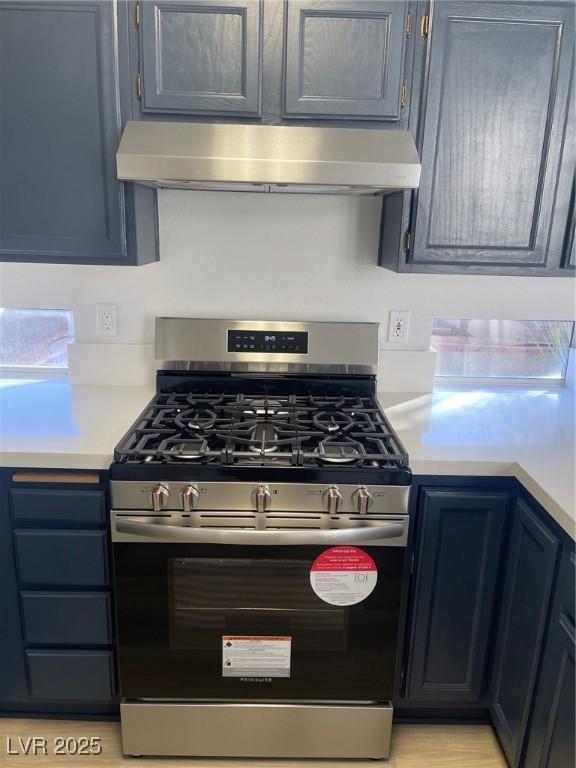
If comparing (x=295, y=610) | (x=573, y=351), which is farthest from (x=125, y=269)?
(x=573, y=351)

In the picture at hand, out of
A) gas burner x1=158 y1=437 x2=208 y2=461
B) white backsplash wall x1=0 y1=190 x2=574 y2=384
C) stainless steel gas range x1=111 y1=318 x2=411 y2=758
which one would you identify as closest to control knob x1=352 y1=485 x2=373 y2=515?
stainless steel gas range x1=111 y1=318 x2=411 y2=758

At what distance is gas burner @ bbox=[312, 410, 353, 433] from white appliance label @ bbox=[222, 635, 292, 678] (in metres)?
0.59

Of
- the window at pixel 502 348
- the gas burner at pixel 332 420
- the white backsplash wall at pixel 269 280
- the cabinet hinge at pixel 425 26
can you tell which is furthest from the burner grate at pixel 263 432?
the cabinet hinge at pixel 425 26

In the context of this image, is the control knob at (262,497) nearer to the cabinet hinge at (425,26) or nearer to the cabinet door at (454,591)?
the cabinet door at (454,591)

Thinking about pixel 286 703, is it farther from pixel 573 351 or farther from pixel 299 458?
pixel 573 351

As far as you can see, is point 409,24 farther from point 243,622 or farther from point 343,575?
point 243,622

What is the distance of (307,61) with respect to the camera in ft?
5.22

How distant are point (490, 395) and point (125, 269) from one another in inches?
54.5

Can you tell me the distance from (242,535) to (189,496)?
6.6 inches

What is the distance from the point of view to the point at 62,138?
5.40 feet

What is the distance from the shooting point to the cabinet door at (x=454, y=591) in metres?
1.57

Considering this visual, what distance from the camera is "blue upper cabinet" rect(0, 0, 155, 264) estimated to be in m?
1.57

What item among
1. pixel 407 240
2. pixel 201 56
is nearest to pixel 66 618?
pixel 407 240

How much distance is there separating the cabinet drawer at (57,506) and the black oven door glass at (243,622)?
0.38ft
